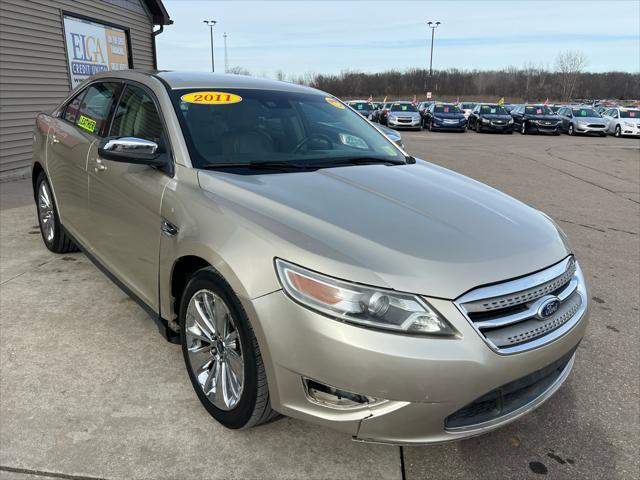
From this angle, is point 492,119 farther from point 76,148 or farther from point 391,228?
point 391,228

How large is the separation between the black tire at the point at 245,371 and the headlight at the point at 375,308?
0.35m

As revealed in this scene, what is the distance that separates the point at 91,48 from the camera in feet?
36.1

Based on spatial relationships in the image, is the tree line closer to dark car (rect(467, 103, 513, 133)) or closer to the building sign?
dark car (rect(467, 103, 513, 133))

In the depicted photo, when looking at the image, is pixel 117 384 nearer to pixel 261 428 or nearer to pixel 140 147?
pixel 261 428

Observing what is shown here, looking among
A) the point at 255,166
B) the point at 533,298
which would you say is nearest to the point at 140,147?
the point at 255,166

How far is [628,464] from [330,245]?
174 cm

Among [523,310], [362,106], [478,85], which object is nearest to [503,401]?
[523,310]

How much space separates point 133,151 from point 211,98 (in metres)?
0.66

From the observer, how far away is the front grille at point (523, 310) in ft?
6.32

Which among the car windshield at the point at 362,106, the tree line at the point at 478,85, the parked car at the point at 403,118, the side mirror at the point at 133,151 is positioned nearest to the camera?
the side mirror at the point at 133,151

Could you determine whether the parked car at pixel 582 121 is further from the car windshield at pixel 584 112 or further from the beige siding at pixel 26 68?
the beige siding at pixel 26 68

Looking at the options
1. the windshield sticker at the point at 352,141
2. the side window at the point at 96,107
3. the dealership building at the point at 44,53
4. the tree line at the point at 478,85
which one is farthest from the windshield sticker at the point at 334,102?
the tree line at the point at 478,85

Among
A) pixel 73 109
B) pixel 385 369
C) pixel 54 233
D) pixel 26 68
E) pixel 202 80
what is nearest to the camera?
pixel 385 369

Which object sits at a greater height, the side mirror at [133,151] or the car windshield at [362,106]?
the side mirror at [133,151]
